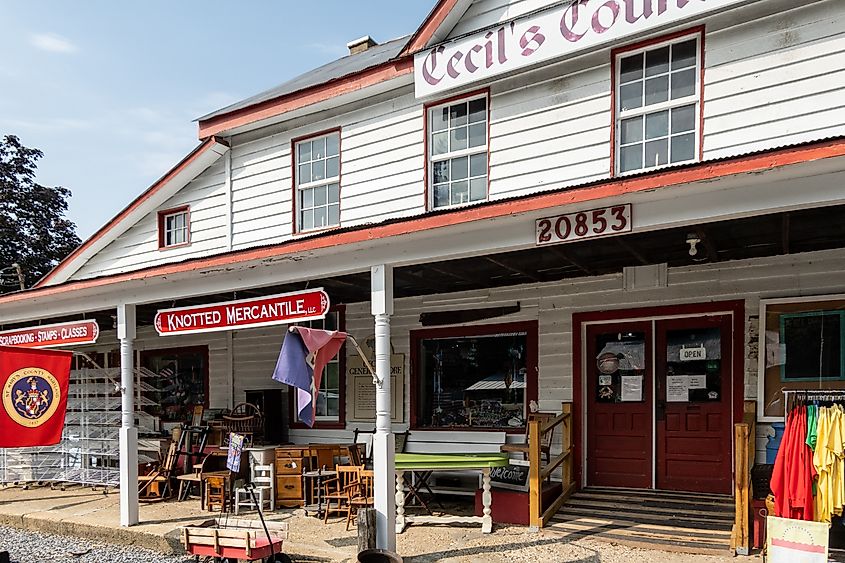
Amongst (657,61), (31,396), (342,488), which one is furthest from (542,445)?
(31,396)

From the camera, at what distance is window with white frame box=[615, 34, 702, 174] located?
7520mm

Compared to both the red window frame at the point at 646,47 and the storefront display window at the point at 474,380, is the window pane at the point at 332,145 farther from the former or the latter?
the red window frame at the point at 646,47

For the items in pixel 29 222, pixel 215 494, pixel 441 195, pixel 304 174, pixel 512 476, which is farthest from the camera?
pixel 29 222

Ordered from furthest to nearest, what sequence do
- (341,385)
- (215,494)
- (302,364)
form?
1. (341,385)
2. (215,494)
3. (302,364)

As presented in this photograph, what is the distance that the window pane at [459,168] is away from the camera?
356 inches

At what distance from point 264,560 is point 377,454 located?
1585 millimetres

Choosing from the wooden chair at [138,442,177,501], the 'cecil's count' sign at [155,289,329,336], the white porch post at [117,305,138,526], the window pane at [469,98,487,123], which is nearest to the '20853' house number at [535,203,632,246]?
the 'cecil's count' sign at [155,289,329,336]

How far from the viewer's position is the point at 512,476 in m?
8.53

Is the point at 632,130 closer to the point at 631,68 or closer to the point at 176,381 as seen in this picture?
the point at 631,68

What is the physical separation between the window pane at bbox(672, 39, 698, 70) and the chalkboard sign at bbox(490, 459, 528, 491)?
4.88 metres

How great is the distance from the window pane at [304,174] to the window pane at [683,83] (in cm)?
531

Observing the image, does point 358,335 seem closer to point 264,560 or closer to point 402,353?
point 402,353

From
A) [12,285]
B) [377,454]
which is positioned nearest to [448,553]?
[377,454]

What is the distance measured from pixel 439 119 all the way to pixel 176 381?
811 centimetres
